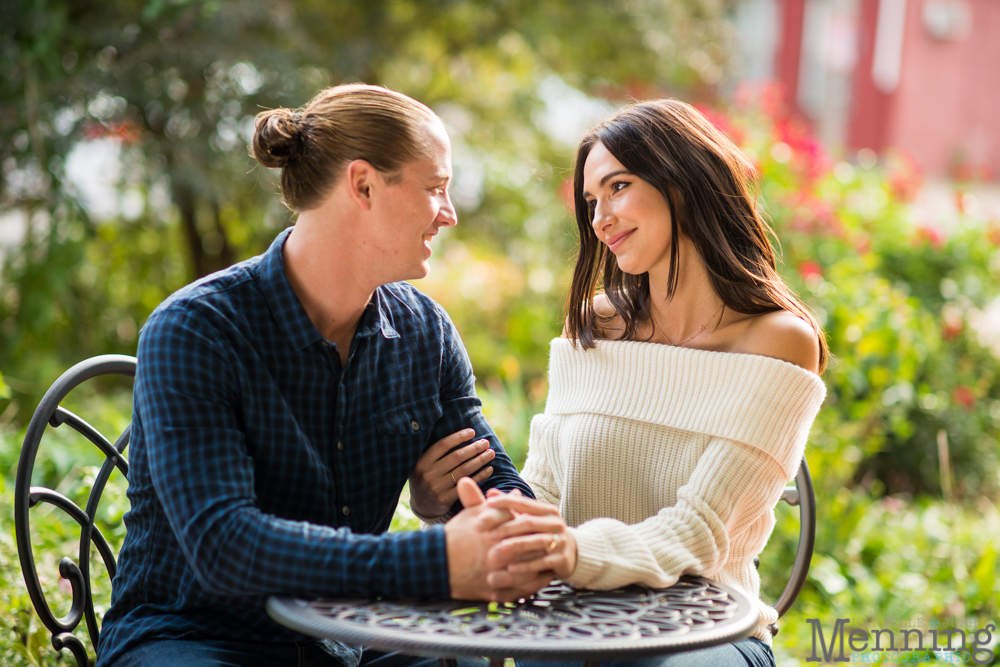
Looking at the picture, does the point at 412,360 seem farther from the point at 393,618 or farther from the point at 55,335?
the point at 55,335

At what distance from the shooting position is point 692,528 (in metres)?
1.75

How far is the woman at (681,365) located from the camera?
6.12 ft

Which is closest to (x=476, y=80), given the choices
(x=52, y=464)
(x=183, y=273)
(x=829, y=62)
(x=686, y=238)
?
(x=183, y=273)

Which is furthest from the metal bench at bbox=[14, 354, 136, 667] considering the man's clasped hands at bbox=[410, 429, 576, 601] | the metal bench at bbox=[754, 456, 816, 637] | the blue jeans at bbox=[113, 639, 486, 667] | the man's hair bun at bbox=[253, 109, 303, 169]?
the metal bench at bbox=[754, 456, 816, 637]

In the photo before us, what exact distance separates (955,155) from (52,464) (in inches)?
549

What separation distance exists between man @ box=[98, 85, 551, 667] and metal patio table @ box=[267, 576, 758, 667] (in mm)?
41

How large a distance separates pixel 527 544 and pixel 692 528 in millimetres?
430

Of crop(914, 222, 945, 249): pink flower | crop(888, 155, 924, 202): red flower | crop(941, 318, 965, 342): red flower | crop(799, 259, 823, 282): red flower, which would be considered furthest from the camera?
crop(888, 155, 924, 202): red flower

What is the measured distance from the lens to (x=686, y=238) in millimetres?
2082

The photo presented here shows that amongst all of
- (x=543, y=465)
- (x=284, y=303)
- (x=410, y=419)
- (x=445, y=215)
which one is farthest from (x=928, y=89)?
(x=284, y=303)

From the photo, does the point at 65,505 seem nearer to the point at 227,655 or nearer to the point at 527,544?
the point at 227,655

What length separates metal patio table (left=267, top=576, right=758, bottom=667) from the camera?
1297 mm

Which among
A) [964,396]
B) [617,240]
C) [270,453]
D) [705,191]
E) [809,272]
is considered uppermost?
[705,191]

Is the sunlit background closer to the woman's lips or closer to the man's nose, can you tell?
the woman's lips
